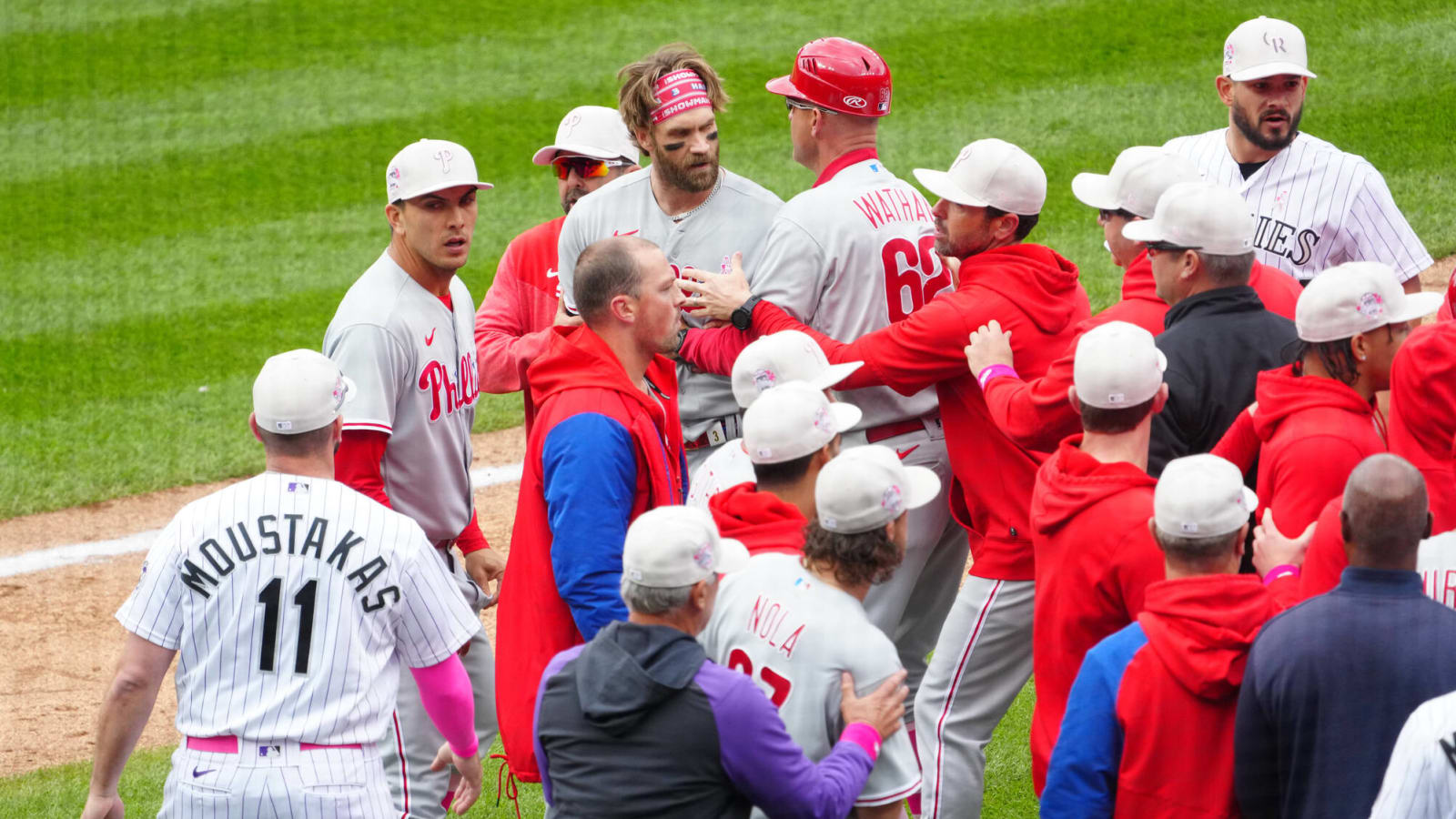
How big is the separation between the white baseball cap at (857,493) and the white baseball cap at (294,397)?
1.14 m

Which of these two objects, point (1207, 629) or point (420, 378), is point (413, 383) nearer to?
point (420, 378)

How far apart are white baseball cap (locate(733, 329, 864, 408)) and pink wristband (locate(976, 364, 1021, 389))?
14.1 inches

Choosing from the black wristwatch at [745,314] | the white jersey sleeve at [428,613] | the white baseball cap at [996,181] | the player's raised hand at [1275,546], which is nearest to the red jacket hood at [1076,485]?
the player's raised hand at [1275,546]

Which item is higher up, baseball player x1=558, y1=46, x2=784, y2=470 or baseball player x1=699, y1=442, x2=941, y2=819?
baseball player x1=558, y1=46, x2=784, y2=470

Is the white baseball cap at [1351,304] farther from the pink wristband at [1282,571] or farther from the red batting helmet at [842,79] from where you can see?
the red batting helmet at [842,79]

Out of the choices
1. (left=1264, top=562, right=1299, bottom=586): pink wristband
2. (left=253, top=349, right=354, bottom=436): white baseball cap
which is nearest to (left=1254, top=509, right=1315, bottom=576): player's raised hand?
(left=1264, top=562, right=1299, bottom=586): pink wristband

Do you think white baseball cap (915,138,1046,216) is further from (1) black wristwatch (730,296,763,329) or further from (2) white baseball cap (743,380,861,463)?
(2) white baseball cap (743,380,861,463)

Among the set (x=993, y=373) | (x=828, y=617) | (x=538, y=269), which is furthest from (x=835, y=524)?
(x=538, y=269)

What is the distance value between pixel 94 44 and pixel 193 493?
24.0 ft

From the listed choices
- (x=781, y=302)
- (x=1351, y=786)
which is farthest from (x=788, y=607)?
(x=781, y=302)

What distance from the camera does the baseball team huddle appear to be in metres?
2.81

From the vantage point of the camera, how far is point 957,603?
4.24 metres

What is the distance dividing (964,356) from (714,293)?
718mm

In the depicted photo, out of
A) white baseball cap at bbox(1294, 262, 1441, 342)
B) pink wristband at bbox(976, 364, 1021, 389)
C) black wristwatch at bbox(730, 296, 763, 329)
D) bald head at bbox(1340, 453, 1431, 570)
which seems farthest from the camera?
black wristwatch at bbox(730, 296, 763, 329)
